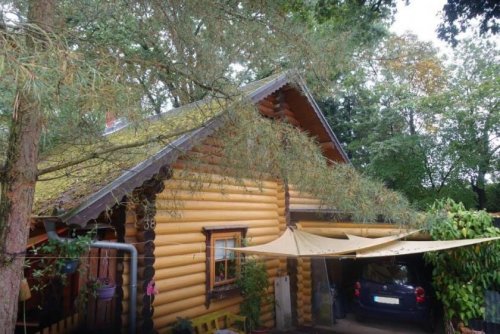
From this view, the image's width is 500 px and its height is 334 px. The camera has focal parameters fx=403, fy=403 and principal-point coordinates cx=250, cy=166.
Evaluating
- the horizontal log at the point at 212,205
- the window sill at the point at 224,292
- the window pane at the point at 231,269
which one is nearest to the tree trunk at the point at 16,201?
the horizontal log at the point at 212,205

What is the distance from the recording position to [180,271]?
646cm

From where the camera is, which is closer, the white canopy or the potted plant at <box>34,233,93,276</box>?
the potted plant at <box>34,233,93,276</box>

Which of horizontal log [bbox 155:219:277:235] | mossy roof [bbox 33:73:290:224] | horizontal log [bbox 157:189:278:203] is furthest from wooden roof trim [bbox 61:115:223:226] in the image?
horizontal log [bbox 155:219:277:235]

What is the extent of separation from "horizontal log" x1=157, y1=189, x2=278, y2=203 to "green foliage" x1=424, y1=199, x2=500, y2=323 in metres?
3.38

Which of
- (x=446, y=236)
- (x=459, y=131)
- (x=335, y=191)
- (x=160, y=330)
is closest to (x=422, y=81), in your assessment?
(x=459, y=131)

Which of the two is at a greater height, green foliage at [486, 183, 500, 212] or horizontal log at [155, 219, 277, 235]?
green foliage at [486, 183, 500, 212]

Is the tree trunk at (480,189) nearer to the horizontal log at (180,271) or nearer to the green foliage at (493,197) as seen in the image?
the green foliage at (493,197)

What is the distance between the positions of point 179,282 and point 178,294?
0.60 ft

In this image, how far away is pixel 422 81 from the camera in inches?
730

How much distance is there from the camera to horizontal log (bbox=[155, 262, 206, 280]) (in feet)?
20.1

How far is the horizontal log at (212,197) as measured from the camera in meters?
6.28

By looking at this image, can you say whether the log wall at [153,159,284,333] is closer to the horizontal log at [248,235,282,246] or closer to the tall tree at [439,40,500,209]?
the horizontal log at [248,235,282,246]

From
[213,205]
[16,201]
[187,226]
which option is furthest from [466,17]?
[16,201]

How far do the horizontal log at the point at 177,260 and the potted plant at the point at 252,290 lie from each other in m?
1.03
